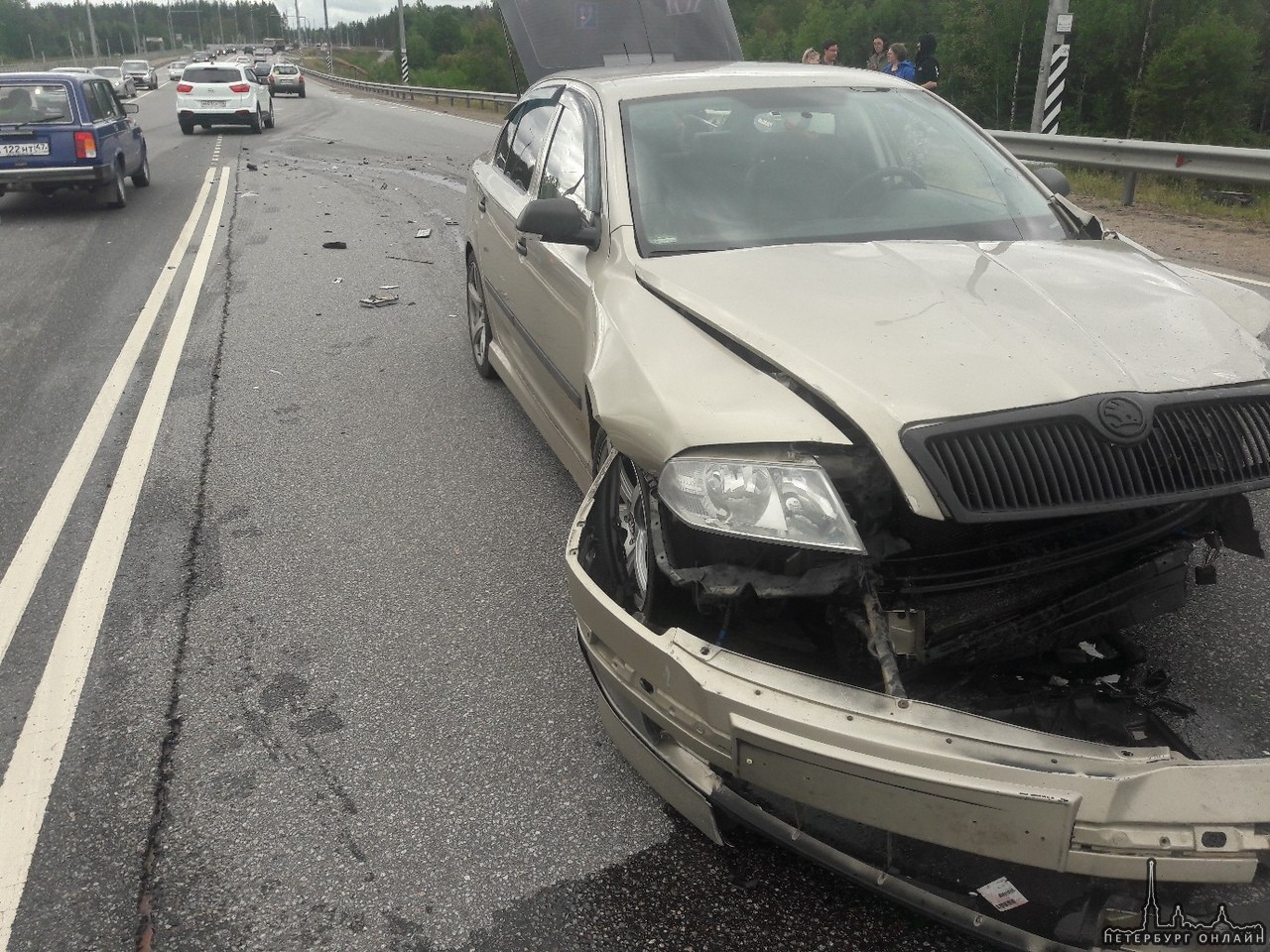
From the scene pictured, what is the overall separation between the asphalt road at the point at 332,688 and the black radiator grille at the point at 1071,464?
98 cm

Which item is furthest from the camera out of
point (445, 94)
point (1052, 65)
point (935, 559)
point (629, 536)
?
point (445, 94)

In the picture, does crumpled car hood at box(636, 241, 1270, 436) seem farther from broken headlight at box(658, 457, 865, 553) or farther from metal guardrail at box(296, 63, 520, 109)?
metal guardrail at box(296, 63, 520, 109)

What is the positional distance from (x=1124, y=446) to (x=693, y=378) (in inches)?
38.1

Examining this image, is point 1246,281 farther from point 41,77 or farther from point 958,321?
point 41,77

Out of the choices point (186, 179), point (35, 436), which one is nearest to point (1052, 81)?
point (186, 179)

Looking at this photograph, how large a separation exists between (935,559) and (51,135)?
43.6 ft

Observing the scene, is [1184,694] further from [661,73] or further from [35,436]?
[35,436]

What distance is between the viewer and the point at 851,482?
2.34 metres

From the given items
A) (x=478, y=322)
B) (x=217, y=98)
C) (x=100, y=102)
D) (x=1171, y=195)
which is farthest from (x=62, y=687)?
(x=217, y=98)

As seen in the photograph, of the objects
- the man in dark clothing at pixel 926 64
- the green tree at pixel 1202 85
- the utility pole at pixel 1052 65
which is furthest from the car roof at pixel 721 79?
the green tree at pixel 1202 85

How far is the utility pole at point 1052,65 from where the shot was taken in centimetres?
1631

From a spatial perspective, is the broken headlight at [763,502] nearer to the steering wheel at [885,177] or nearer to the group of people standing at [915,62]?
the steering wheel at [885,177]

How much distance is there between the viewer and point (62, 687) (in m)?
3.40

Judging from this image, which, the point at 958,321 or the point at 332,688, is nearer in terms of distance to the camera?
the point at 958,321
